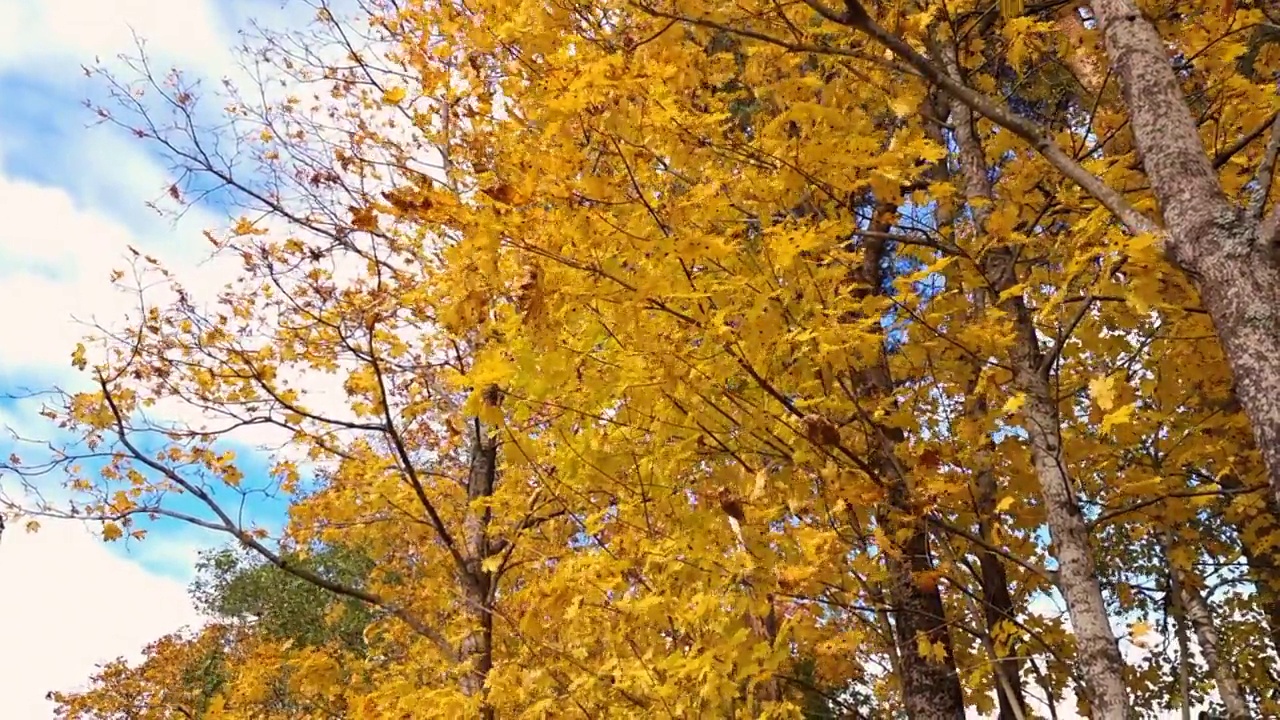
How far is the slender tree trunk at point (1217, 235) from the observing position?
1807 millimetres

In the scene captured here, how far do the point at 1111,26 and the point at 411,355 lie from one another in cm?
430

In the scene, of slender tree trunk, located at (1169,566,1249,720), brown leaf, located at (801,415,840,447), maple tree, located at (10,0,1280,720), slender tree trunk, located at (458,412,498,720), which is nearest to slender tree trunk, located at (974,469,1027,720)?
maple tree, located at (10,0,1280,720)

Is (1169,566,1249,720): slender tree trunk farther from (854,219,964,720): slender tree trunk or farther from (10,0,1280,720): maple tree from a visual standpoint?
(854,219,964,720): slender tree trunk

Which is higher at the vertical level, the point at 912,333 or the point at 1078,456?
the point at 912,333

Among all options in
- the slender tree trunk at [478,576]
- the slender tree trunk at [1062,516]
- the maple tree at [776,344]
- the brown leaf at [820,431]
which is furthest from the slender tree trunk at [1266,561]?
the slender tree trunk at [478,576]

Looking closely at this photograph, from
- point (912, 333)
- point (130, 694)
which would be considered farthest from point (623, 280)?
point (130, 694)

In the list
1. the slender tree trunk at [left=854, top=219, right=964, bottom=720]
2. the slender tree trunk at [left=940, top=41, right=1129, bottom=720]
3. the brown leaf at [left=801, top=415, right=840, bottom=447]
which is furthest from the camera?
the slender tree trunk at [left=854, top=219, right=964, bottom=720]

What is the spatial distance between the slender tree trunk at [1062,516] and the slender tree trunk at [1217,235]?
0.74 m

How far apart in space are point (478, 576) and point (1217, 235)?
163 inches

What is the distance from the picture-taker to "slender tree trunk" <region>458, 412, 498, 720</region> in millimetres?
4418

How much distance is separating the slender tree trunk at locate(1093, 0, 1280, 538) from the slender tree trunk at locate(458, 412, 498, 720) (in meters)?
3.17

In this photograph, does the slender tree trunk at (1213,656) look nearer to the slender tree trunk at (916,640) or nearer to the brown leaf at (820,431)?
the slender tree trunk at (916,640)

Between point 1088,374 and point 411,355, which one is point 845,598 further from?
point 411,355

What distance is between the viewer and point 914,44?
3.64 meters
